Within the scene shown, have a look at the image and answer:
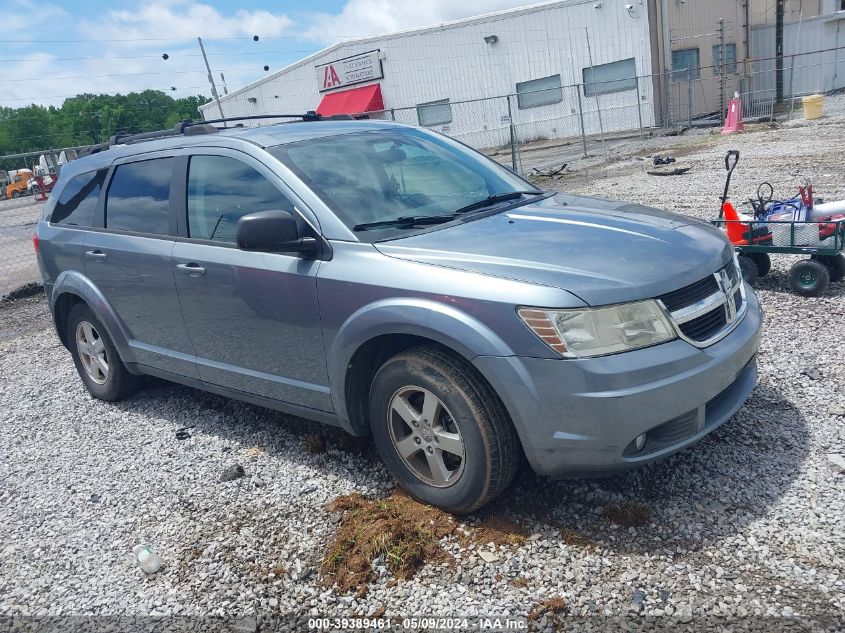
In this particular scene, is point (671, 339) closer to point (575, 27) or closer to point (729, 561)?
point (729, 561)

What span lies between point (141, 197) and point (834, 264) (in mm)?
5619

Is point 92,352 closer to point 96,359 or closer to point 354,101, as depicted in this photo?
point 96,359

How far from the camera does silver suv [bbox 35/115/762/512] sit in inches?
112

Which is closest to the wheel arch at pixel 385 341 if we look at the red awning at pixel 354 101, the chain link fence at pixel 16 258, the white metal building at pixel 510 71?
the chain link fence at pixel 16 258

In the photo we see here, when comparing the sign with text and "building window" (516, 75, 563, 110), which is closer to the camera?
"building window" (516, 75, 563, 110)

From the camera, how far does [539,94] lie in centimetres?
2886

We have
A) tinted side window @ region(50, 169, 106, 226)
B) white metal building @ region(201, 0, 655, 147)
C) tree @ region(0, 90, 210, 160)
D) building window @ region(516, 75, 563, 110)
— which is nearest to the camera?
tinted side window @ region(50, 169, 106, 226)

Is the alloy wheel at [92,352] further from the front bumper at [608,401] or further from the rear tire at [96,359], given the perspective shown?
the front bumper at [608,401]

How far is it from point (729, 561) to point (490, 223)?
6.28 feet

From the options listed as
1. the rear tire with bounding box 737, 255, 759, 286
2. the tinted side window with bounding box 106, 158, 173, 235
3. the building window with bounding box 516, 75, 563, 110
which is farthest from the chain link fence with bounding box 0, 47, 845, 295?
the tinted side window with bounding box 106, 158, 173, 235

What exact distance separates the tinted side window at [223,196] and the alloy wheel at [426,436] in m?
1.23

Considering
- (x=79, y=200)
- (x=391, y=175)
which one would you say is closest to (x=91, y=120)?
(x=79, y=200)

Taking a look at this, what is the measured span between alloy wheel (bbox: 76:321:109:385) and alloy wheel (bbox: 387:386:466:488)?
9.83 feet

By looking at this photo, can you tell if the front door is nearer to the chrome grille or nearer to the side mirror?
the side mirror
